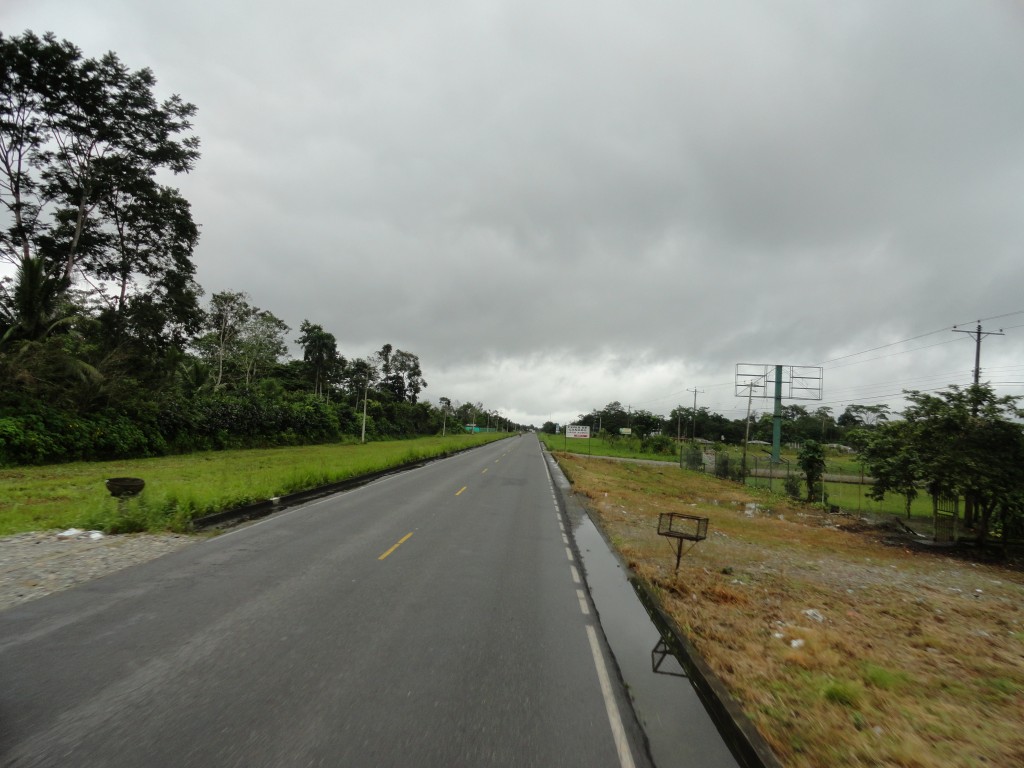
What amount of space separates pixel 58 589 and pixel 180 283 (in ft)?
102

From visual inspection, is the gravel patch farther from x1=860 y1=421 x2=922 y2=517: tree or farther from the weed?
x1=860 y1=421 x2=922 y2=517: tree

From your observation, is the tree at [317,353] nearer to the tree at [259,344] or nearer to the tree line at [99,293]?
the tree at [259,344]

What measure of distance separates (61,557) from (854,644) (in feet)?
38.6

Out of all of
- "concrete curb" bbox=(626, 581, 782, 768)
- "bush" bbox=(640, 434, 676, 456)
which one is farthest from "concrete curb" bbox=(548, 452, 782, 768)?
"bush" bbox=(640, 434, 676, 456)

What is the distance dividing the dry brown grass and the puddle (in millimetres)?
396

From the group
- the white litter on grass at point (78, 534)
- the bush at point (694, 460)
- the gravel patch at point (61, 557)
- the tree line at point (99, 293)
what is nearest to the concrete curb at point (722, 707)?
the gravel patch at point (61, 557)

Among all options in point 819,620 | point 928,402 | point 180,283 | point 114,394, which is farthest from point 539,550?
point 180,283

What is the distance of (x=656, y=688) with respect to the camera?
4.71 meters

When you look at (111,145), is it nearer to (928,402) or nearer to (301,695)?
(301,695)

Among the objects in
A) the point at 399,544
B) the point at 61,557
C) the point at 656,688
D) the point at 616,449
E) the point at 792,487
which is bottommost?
the point at 616,449

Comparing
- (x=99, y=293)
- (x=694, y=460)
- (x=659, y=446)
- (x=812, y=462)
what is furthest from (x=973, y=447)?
(x=659, y=446)

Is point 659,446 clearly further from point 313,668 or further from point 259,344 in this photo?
point 313,668

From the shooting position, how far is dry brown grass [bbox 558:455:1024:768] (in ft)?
12.6

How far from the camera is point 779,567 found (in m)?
10.5
